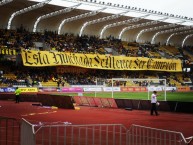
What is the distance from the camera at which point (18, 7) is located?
56.3m

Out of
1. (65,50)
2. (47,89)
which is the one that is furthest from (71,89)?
(65,50)

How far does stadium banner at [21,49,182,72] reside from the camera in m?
54.8

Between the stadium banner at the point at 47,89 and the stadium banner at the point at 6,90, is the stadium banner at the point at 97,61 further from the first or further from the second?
the stadium banner at the point at 6,90

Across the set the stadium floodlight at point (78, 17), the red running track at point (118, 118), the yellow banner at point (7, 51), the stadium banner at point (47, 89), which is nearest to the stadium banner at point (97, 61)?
the yellow banner at point (7, 51)

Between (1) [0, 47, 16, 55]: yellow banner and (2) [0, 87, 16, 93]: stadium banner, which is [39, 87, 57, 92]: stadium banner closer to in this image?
(2) [0, 87, 16, 93]: stadium banner

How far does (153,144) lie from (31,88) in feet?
134

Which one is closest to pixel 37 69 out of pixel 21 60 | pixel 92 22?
pixel 21 60

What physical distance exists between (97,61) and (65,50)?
584 cm

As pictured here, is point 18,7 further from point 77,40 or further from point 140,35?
point 140,35

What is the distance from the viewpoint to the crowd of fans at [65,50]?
55281 millimetres

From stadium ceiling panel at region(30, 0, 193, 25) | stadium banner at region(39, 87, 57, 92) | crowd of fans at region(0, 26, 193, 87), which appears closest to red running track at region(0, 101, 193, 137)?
stadium banner at region(39, 87, 57, 92)

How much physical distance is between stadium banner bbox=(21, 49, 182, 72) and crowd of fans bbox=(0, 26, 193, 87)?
225cm

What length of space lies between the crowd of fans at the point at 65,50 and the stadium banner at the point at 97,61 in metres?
2.25

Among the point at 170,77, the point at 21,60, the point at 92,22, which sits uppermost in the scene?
the point at 92,22
